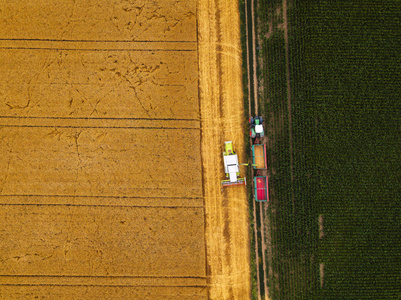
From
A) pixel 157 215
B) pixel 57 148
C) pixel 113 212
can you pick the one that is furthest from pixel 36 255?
pixel 157 215

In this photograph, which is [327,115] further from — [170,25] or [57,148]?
[57,148]

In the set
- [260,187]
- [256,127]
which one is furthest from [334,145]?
[260,187]

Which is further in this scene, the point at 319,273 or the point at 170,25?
the point at 170,25

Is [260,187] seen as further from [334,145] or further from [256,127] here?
[334,145]

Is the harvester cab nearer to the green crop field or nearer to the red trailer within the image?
the green crop field

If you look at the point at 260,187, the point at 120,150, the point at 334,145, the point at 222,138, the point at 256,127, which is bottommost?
the point at 260,187

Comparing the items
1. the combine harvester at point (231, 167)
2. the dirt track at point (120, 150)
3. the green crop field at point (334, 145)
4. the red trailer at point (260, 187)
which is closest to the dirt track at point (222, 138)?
the dirt track at point (120, 150)

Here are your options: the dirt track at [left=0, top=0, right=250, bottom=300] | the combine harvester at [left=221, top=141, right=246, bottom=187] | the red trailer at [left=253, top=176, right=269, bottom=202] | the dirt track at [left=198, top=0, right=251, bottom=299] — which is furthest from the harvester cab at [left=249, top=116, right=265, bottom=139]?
the red trailer at [left=253, top=176, right=269, bottom=202]
